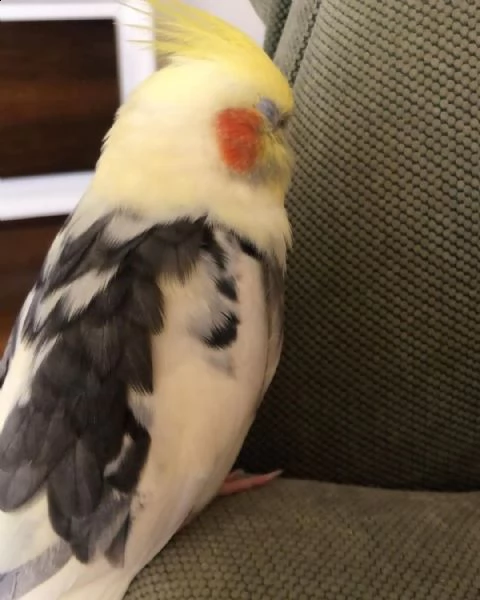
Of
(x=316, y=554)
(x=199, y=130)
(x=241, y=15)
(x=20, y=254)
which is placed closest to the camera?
(x=316, y=554)

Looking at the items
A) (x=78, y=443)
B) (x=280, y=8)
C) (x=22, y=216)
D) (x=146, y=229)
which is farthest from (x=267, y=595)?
(x=22, y=216)

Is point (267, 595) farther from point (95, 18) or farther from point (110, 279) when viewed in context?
point (95, 18)

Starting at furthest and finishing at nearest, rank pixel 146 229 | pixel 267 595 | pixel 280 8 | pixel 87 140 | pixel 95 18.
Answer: pixel 87 140 → pixel 95 18 → pixel 280 8 → pixel 146 229 → pixel 267 595

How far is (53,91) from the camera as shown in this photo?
4.91ft

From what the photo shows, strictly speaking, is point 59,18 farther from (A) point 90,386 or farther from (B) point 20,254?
(A) point 90,386

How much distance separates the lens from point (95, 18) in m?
1.45

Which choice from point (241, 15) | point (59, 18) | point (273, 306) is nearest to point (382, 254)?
point (273, 306)

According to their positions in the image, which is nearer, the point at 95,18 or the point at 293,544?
the point at 293,544

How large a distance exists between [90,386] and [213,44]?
287 millimetres

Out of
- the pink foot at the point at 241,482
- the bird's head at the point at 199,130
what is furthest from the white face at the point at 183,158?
the pink foot at the point at 241,482

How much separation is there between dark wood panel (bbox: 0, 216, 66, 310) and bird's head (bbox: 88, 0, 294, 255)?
100 centimetres

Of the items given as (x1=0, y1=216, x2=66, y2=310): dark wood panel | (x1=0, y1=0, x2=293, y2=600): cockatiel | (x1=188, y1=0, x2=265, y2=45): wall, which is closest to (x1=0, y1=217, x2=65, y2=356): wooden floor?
(x1=0, y1=216, x2=66, y2=310): dark wood panel

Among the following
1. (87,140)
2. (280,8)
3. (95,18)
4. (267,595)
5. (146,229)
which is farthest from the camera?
(87,140)

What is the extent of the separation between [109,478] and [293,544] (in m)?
0.12
